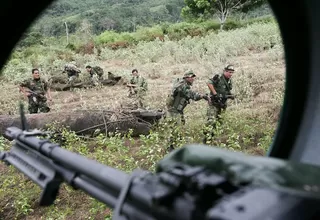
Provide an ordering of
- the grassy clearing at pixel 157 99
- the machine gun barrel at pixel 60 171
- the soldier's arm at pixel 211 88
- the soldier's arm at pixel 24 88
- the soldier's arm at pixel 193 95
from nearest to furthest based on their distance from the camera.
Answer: the machine gun barrel at pixel 60 171 < the grassy clearing at pixel 157 99 < the soldier's arm at pixel 193 95 < the soldier's arm at pixel 211 88 < the soldier's arm at pixel 24 88

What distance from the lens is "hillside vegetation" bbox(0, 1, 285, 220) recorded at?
615cm

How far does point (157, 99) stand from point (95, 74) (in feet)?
14.1

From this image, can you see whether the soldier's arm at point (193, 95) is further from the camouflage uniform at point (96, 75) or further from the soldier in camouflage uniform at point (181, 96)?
the camouflage uniform at point (96, 75)

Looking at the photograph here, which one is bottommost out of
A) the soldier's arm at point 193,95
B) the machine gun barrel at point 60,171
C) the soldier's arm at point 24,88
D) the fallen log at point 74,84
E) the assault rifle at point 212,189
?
the fallen log at point 74,84

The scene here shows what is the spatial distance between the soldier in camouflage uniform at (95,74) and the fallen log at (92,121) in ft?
24.6

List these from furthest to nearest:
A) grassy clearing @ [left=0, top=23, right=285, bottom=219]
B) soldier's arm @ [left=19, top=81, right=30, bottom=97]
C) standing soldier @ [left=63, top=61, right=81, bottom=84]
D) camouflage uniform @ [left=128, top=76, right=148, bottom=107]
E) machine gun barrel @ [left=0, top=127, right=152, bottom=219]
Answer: standing soldier @ [left=63, top=61, right=81, bottom=84] < camouflage uniform @ [left=128, top=76, right=148, bottom=107] < soldier's arm @ [left=19, top=81, right=30, bottom=97] < grassy clearing @ [left=0, top=23, right=285, bottom=219] < machine gun barrel @ [left=0, top=127, right=152, bottom=219]

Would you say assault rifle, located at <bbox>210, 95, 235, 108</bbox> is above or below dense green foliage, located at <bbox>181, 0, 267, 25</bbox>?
above

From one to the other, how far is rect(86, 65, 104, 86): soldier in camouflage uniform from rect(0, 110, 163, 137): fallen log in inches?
295

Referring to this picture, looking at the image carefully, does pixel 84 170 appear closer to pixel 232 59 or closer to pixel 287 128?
pixel 287 128

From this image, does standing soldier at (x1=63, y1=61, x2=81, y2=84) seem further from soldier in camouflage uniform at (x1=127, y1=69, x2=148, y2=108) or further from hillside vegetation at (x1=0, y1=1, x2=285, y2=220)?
soldier in camouflage uniform at (x1=127, y1=69, x2=148, y2=108)

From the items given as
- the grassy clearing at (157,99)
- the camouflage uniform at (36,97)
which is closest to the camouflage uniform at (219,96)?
the grassy clearing at (157,99)

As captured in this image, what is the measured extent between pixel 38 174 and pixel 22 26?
0.94 meters

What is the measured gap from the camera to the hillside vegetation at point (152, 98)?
242 inches

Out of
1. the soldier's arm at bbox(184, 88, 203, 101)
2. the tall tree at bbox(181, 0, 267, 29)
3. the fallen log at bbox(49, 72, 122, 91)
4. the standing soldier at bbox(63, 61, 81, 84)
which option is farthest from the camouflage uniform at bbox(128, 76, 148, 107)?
the tall tree at bbox(181, 0, 267, 29)
